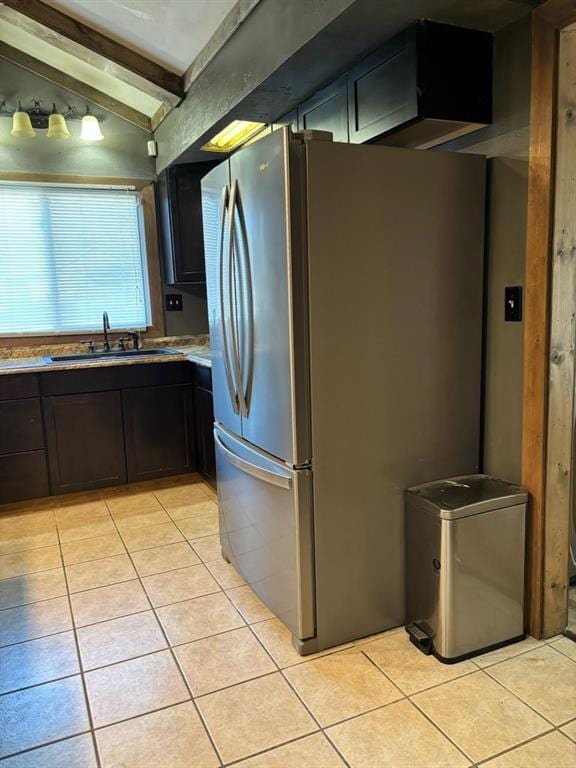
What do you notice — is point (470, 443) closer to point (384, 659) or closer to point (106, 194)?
point (384, 659)

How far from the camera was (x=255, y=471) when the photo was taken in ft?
7.07

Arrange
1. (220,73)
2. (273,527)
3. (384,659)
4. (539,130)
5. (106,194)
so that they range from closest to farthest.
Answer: (539,130), (384,659), (273,527), (220,73), (106,194)

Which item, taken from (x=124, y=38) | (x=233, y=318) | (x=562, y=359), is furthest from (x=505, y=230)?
(x=124, y=38)

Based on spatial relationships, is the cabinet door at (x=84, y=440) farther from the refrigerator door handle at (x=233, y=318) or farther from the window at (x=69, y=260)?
the refrigerator door handle at (x=233, y=318)

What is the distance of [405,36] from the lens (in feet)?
6.15

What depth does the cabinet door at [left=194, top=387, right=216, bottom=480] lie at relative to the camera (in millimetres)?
3549

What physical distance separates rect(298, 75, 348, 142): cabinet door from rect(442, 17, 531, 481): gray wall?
0.43 meters

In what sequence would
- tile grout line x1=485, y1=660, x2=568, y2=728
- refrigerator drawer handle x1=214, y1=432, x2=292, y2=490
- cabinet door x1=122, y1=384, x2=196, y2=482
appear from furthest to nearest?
cabinet door x1=122, y1=384, x2=196, y2=482, refrigerator drawer handle x1=214, y1=432, x2=292, y2=490, tile grout line x1=485, y1=660, x2=568, y2=728

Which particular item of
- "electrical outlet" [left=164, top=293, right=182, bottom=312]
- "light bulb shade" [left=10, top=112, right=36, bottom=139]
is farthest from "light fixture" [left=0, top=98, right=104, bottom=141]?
"electrical outlet" [left=164, top=293, right=182, bottom=312]

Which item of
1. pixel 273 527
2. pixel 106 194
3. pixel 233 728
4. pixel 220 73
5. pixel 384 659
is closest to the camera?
pixel 233 728

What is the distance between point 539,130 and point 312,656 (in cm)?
192

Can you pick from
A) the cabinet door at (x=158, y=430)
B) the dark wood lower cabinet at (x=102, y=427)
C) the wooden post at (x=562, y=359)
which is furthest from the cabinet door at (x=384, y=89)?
the cabinet door at (x=158, y=430)

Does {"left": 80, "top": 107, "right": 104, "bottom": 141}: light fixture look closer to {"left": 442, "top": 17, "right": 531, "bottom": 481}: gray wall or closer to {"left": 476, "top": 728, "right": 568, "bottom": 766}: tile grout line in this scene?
{"left": 442, "top": 17, "right": 531, "bottom": 481}: gray wall

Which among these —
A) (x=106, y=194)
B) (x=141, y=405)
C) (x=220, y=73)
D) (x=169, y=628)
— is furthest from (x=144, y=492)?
(x=220, y=73)
